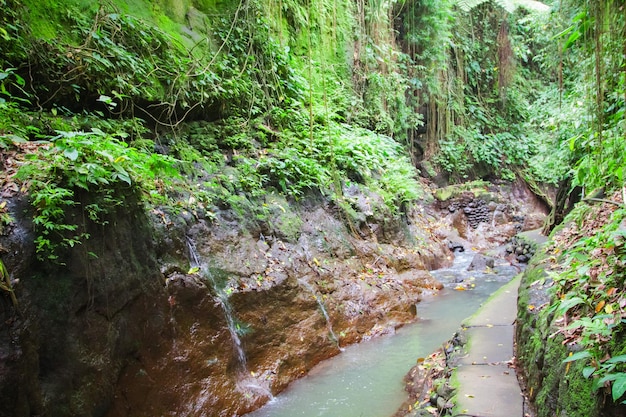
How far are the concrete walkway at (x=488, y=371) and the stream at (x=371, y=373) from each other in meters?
0.91

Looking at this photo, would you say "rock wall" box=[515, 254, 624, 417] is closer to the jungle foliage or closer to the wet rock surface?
the jungle foliage

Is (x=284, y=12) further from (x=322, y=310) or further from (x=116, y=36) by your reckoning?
(x=322, y=310)

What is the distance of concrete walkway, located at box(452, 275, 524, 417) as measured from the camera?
329 centimetres

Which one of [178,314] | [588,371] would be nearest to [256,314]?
[178,314]

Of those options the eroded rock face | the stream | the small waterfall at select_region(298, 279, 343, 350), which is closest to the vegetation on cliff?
the eroded rock face

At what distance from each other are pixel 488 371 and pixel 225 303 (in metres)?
3.05

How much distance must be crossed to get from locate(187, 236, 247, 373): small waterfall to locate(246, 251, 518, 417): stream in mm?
658

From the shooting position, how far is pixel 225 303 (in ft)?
16.8

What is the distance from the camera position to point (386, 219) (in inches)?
371

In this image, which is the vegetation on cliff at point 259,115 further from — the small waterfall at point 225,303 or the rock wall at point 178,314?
the small waterfall at point 225,303

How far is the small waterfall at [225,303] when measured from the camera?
500 cm

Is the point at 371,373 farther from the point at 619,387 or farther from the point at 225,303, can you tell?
the point at 619,387

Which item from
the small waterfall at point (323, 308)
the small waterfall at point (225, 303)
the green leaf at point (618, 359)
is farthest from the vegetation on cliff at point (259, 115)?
the small waterfall at point (323, 308)

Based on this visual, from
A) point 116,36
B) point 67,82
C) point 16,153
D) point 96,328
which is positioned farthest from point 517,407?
point 116,36
